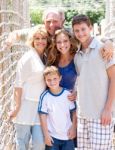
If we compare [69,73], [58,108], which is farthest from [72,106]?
[69,73]

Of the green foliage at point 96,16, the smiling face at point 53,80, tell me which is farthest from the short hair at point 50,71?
the green foliage at point 96,16

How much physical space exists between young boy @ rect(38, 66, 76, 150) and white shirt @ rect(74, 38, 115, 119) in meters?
0.10

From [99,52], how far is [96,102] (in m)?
0.22

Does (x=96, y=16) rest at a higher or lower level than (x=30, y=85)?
higher

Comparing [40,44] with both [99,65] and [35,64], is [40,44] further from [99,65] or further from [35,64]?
[99,65]

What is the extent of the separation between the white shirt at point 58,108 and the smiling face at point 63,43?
0.20 metres

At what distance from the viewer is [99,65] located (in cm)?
221

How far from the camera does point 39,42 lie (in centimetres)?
234

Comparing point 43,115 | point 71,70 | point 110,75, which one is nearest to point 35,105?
point 43,115

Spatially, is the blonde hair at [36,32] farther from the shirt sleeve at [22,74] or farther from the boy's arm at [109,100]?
the boy's arm at [109,100]

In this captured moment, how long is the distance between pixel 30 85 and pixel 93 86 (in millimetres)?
300

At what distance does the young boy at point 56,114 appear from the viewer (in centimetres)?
237

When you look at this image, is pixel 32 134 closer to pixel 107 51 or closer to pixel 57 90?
pixel 57 90

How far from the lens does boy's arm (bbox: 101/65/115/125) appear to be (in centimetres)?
221
